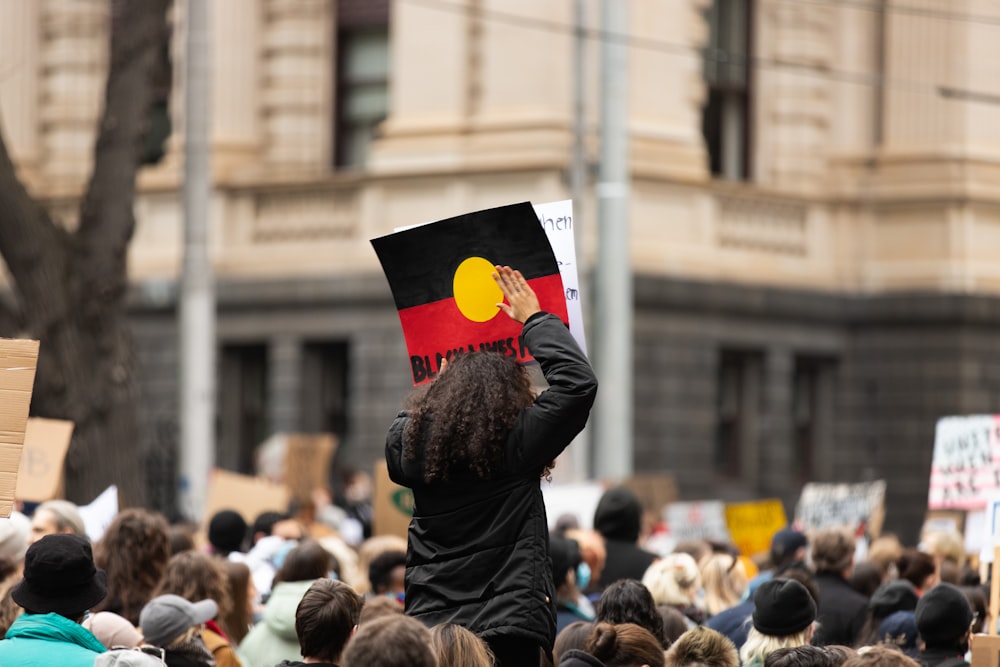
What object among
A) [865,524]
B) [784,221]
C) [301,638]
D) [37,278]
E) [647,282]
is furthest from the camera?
[784,221]

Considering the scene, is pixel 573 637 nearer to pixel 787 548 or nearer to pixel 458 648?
pixel 458 648

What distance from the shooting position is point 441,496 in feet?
21.7

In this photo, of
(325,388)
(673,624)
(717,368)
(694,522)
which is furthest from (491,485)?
(325,388)

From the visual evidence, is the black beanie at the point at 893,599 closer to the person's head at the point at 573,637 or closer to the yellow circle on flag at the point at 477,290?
the person's head at the point at 573,637

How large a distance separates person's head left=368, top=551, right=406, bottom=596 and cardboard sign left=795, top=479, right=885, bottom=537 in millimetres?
4835

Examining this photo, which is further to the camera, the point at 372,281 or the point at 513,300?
the point at 372,281

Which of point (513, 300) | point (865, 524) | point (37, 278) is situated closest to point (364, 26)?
point (37, 278)

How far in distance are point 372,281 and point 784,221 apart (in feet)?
17.6

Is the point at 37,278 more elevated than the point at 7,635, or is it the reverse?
the point at 37,278

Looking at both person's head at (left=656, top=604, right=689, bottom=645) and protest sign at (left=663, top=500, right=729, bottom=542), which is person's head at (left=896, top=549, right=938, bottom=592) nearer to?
person's head at (left=656, top=604, right=689, bottom=645)

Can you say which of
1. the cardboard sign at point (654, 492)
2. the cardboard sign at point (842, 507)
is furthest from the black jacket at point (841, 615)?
the cardboard sign at point (654, 492)

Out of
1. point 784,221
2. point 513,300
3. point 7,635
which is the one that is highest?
point 784,221

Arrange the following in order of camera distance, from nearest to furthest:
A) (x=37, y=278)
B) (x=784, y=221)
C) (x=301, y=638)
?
(x=301, y=638)
(x=37, y=278)
(x=784, y=221)

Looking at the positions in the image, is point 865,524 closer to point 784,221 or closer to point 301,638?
point 301,638
